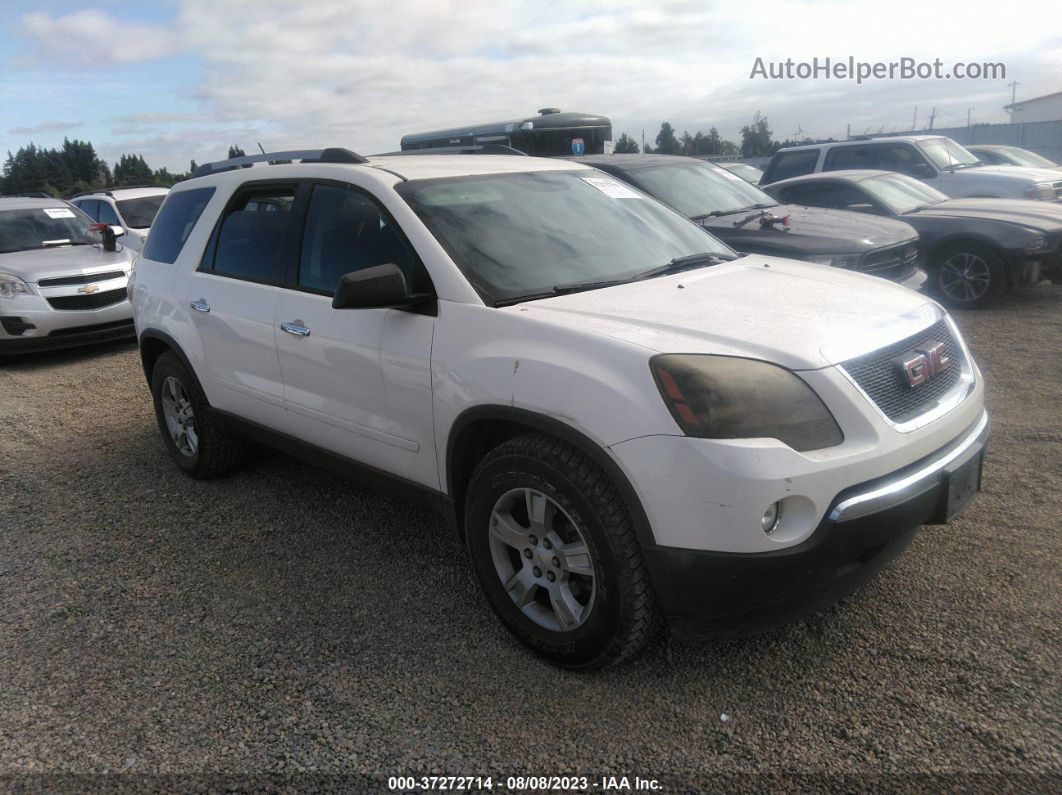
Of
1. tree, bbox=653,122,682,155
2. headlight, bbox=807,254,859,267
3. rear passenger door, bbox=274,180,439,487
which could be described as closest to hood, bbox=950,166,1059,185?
headlight, bbox=807,254,859,267

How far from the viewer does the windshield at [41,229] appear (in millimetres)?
9711

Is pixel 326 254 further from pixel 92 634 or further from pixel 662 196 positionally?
pixel 662 196

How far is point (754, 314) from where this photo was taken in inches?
114

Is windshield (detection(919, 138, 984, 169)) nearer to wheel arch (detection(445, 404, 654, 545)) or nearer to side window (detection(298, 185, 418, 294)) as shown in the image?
side window (detection(298, 185, 418, 294))

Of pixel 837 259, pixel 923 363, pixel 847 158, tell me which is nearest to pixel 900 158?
pixel 847 158

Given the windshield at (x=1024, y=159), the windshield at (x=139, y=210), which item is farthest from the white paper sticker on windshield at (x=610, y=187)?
the windshield at (x=1024, y=159)

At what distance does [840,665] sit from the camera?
2.83 metres

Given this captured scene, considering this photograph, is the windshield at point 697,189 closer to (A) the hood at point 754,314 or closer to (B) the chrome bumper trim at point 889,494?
(A) the hood at point 754,314

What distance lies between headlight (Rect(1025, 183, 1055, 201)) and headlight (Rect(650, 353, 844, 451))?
10556mm

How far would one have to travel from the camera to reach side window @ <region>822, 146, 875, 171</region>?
458 inches

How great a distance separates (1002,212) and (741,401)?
769 centimetres

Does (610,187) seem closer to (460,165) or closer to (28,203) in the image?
(460,165)

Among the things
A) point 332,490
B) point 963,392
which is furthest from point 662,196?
point 963,392

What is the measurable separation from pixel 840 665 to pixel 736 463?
988mm
